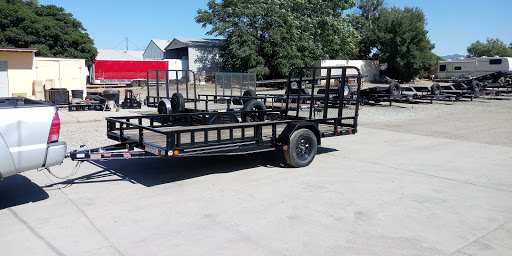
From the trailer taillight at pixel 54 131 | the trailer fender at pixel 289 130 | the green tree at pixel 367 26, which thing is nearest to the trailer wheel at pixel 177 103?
the trailer fender at pixel 289 130

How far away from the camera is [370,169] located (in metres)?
8.11

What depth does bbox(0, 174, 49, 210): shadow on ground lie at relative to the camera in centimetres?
593

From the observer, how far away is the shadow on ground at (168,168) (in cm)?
721

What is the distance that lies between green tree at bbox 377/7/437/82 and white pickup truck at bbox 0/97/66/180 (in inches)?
1806

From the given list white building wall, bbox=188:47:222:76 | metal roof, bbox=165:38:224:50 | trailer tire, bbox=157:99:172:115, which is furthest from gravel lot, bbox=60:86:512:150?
metal roof, bbox=165:38:224:50

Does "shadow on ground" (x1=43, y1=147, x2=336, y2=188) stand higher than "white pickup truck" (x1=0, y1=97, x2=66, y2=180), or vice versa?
"white pickup truck" (x1=0, y1=97, x2=66, y2=180)

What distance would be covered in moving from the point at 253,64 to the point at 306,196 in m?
31.5

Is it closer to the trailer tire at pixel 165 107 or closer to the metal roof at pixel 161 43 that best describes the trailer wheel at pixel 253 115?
the trailer tire at pixel 165 107

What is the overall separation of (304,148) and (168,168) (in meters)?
2.74

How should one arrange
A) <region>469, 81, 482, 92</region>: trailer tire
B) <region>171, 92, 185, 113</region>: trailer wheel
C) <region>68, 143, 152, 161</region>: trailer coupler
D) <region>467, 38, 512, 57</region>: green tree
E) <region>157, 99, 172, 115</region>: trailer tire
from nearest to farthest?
<region>68, 143, 152, 161</region>: trailer coupler → <region>171, 92, 185, 113</region>: trailer wheel → <region>157, 99, 172, 115</region>: trailer tire → <region>469, 81, 482, 92</region>: trailer tire → <region>467, 38, 512, 57</region>: green tree

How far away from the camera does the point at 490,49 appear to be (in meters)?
72.3

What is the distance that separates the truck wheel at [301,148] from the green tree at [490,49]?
7293 cm

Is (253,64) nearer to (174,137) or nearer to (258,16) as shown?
(258,16)

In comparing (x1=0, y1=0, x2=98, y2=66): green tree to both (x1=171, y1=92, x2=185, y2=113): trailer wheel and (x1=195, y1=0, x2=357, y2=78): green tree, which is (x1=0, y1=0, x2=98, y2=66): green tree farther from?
(x1=171, y1=92, x2=185, y2=113): trailer wheel
